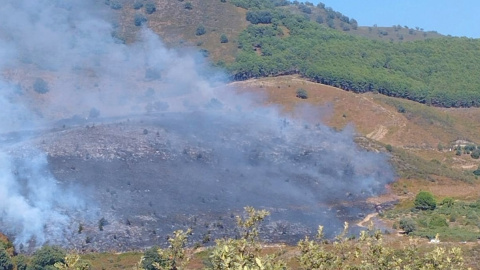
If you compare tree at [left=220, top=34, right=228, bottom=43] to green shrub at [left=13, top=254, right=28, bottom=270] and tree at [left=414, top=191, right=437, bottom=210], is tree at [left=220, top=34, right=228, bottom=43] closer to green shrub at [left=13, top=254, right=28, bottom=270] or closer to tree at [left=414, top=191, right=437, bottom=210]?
tree at [left=414, top=191, right=437, bottom=210]

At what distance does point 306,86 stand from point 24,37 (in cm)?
3990

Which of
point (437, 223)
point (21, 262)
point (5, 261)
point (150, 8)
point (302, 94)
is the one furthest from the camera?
point (150, 8)

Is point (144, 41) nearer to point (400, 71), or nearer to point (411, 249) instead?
point (400, 71)

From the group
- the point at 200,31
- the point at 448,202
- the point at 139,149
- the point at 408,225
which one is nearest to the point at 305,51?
the point at 200,31

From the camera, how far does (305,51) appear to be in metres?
117

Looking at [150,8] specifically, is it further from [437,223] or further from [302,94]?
[437,223]

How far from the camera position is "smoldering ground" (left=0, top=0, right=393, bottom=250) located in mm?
53188

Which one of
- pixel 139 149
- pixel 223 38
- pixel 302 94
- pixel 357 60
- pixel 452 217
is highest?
pixel 223 38

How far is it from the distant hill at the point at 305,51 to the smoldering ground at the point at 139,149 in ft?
19.7

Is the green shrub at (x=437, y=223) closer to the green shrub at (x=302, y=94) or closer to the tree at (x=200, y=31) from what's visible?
the green shrub at (x=302, y=94)

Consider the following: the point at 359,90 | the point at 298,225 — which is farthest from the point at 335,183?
the point at 359,90

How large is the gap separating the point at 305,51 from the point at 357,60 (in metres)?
8.67

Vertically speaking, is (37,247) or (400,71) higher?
(400,71)

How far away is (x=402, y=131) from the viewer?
9688 cm
